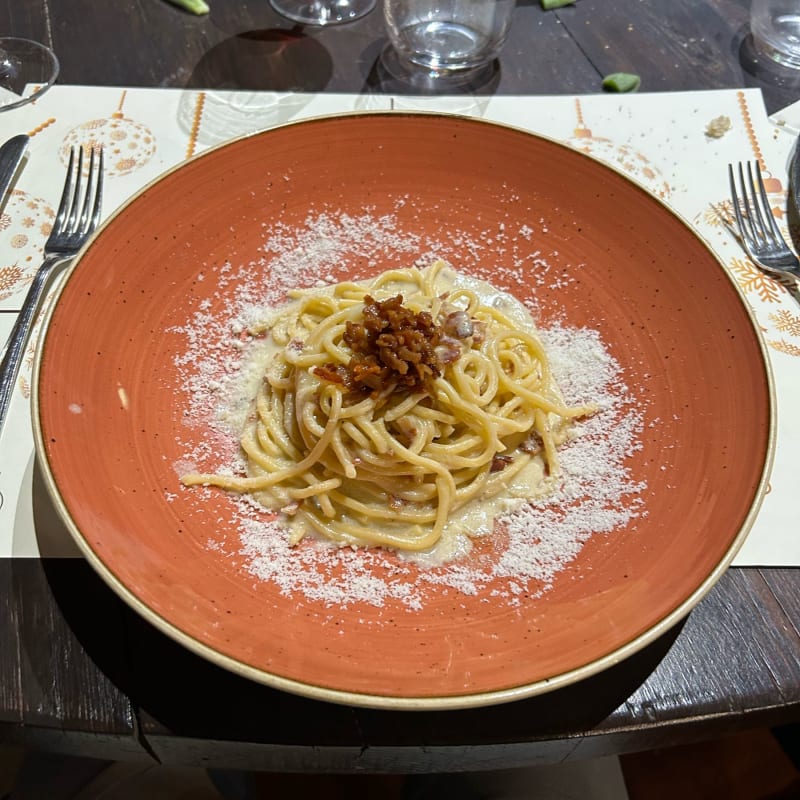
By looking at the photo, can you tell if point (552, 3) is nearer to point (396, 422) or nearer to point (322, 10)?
point (322, 10)

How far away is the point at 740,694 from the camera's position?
141 centimetres

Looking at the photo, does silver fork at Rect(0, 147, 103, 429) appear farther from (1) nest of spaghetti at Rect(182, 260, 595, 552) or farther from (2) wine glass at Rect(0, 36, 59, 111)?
(1) nest of spaghetti at Rect(182, 260, 595, 552)

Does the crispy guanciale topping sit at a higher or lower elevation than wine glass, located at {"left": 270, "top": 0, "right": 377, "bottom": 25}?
lower

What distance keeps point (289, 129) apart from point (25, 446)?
1.05 metres

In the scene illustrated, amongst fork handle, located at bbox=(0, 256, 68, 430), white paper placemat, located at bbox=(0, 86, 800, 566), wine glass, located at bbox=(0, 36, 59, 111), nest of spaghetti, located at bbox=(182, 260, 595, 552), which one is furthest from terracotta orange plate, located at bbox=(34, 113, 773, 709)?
wine glass, located at bbox=(0, 36, 59, 111)

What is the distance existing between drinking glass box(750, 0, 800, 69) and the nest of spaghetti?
170 centimetres

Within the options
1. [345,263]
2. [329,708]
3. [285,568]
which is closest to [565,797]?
[329,708]

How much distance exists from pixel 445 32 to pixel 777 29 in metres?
1.27

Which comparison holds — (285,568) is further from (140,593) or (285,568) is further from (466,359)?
(466,359)

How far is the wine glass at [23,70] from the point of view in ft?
8.21

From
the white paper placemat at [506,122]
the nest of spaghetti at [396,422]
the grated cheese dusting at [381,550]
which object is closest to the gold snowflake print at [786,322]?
the white paper placemat at [506,122]

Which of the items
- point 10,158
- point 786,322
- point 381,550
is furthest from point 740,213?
point 10,158

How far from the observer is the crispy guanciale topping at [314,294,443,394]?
1.65 metres

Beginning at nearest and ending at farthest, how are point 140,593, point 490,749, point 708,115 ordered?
point 140,593 < point 490,749 < point 708,115
